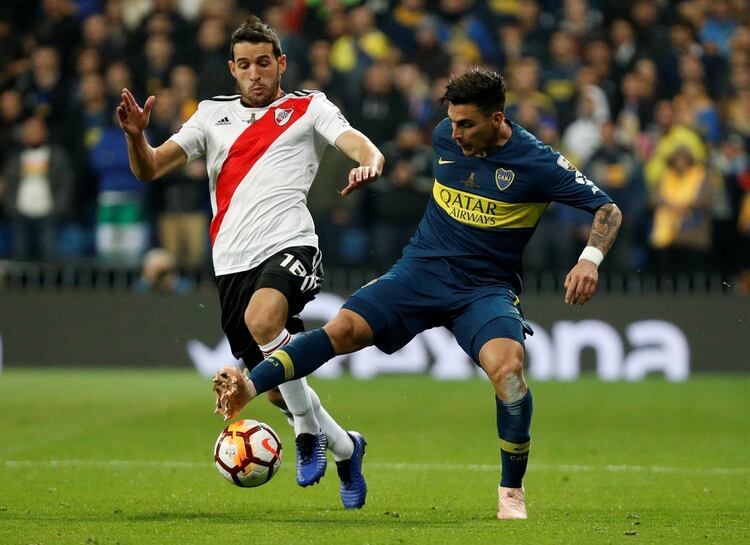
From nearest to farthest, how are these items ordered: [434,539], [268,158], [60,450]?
[434,539], [268,158], [60,450]

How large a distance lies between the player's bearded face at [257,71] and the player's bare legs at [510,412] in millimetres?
2091

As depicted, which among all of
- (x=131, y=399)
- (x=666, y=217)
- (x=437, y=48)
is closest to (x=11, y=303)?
(x=131, y=399)

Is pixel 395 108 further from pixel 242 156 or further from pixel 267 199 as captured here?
pixel 267 199

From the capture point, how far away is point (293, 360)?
704cm

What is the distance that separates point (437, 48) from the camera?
18.0 m

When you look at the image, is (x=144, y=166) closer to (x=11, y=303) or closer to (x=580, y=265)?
(x=580, y=265)

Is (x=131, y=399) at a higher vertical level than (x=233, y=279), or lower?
lower

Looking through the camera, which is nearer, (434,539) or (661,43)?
(434,539)

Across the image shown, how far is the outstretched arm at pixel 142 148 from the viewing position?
7434 mm

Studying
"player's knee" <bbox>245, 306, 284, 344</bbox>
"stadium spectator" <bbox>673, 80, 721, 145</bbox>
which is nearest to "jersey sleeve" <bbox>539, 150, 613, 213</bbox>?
"player's knee" <bbox>245, 306, 284, 344</bbox>

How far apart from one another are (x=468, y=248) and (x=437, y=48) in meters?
10.8

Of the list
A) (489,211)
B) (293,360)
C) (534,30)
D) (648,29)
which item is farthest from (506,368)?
(648,29)

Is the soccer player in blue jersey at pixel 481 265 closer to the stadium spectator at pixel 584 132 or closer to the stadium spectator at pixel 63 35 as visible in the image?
the stadium spectator at pixel 584 132

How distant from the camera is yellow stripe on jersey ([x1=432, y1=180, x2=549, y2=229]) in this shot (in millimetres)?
7492
